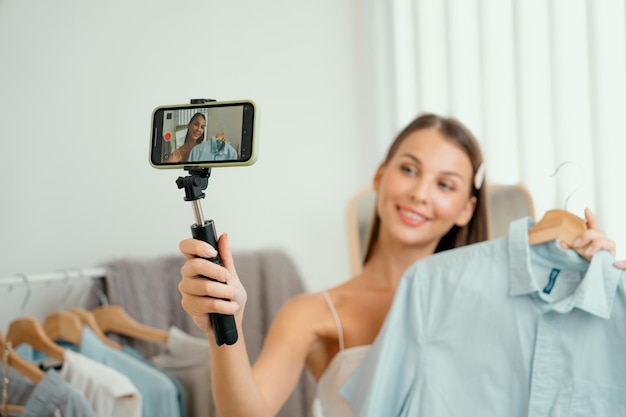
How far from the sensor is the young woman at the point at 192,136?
Answer: 95 centimetres

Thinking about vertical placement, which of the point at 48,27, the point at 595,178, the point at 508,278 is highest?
the point at 48,27

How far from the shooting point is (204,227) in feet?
3.22

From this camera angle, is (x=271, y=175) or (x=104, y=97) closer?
(x=104, y=97)

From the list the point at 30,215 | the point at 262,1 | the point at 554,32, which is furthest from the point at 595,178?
the point at 30,215

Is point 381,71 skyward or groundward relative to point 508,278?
skyward

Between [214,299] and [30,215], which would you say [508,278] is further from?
[30,215]

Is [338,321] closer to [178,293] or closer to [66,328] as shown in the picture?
[178,293]

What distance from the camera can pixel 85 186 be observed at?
6.36ft

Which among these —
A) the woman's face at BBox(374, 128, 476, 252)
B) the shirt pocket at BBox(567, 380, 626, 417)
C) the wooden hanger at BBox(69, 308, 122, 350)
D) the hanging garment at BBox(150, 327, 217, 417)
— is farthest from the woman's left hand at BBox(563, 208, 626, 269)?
the wooden hanger at BBox(69, 308, 122, 350)

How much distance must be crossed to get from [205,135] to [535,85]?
4.33 ft

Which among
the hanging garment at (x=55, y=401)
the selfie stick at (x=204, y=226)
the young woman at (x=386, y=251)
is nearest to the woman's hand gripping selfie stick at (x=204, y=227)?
the selfie stick at (x=204, y=226)

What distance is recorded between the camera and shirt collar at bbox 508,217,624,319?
4.07ft

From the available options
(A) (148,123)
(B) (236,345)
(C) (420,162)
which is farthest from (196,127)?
(A) (148,123)

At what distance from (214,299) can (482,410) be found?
0.56 metres
